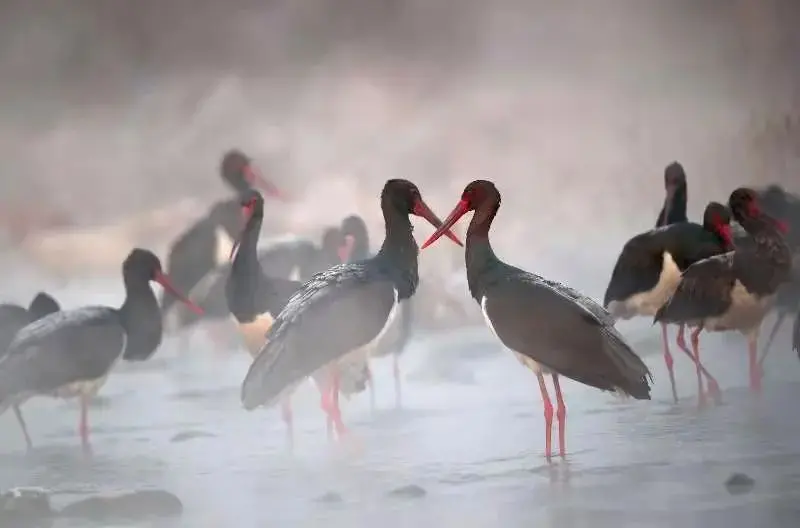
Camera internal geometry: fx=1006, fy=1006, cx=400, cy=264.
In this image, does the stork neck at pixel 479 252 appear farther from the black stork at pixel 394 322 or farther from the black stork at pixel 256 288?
the black stork at pixel 256 288

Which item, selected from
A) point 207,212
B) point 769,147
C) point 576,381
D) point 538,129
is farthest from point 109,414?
point 769,147

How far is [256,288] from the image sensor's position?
2.51 m

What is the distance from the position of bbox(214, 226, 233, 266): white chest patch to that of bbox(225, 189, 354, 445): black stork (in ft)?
0.05

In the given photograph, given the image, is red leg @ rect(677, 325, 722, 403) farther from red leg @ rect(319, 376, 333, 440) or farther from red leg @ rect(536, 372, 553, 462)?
red leg @ rect(319, 376, 333, 440)

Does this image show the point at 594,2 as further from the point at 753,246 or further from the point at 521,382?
the point at 521,382

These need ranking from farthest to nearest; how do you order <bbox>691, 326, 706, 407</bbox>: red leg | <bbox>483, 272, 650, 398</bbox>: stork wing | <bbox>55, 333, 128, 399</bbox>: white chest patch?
<bbox>691, 326, 706, 407</bbox>: red leg, <bbox>55, 333, 128, 399</bbox>: white chest patch, <bbox>483, 272, 650, 398</bbox>: stork wing

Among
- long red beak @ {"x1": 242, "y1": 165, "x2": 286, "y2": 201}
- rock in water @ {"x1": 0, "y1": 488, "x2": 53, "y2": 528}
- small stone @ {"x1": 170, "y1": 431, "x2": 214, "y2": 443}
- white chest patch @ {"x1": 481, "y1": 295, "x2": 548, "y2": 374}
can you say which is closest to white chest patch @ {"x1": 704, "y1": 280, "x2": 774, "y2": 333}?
white chest patch @ {"x1": 481, "y1": 295, "x2": 548, "y2": 374}

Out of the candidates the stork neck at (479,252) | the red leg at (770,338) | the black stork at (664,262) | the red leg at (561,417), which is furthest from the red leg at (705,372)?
the stork neck at (479,252)

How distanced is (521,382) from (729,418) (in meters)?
0.54

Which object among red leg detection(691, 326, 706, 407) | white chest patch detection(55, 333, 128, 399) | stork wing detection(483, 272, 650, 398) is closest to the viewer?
stork wing detection(483, 272, 650, 398)

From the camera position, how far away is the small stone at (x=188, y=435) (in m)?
2.46

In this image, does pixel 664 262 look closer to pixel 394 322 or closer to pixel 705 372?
pixel 705 372

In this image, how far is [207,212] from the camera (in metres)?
2.55

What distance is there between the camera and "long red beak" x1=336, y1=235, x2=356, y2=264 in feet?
8.25
